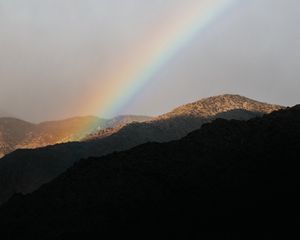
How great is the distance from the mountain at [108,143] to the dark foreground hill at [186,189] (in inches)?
2904

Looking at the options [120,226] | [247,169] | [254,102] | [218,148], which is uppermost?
[254,102]

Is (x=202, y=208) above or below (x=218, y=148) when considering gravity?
below

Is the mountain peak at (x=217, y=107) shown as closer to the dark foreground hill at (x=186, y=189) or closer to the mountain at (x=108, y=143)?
the mountain at (x=108, y=143)

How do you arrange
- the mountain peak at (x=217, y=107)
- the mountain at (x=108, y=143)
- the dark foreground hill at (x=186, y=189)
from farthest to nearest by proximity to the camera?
the mountain peak at (x=217, y=107) → the mountain at (x=108, y=143) → the dark foreground hill at (x=186, y=189)

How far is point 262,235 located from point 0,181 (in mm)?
106367

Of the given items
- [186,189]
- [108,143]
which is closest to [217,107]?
[108,143]

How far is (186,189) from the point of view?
5100cm

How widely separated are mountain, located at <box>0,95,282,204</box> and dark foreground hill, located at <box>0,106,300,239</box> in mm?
73750

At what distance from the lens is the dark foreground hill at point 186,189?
46.0 metres

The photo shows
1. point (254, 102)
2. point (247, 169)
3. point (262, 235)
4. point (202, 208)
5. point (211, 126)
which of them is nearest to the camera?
point (262, 235)

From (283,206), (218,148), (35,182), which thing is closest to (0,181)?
(35,182)

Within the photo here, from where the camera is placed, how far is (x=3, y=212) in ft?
200

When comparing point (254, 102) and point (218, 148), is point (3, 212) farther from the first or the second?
point (254, 102)

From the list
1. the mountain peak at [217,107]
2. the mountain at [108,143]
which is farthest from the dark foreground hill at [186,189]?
the mountain peak at [217,107]
